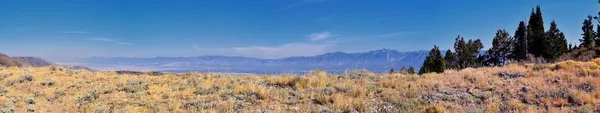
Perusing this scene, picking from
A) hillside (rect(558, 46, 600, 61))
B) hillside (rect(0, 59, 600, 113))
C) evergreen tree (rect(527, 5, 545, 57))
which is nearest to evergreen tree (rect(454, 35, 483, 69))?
evergreen tree (rect(527, 5, 545, 57))

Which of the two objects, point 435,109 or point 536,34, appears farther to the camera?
point 536,34

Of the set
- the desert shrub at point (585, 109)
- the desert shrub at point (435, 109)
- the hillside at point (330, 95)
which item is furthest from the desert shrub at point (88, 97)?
the desert shrub at point (585, 109)

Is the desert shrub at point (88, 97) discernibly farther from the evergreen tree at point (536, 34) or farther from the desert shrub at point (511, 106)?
the evergreen tree at point (536, 34)

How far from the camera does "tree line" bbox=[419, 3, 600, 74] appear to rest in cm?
5500

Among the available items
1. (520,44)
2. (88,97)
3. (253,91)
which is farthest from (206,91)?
(520,44)

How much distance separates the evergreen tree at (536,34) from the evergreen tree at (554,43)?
792 millimetres

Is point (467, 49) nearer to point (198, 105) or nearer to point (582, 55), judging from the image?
point (582, 55)

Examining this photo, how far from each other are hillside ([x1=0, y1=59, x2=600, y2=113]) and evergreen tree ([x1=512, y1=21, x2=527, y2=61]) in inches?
1798

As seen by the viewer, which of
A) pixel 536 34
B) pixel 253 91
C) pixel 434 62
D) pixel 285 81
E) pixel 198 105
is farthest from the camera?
pixel 434 62

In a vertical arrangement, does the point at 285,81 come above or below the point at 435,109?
above

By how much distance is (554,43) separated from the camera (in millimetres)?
56375

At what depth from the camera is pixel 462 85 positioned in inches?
501

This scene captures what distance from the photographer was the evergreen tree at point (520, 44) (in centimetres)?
5702

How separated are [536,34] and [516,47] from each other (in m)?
5.49
